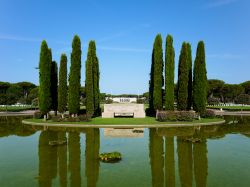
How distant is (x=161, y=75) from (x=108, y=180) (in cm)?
2598

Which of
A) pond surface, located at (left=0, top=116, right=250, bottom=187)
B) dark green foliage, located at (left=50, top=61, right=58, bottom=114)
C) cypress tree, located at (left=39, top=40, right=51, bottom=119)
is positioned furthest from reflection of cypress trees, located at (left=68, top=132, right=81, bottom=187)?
dark green foliage, located at (left=50, top=61, right=58, bottom=114)

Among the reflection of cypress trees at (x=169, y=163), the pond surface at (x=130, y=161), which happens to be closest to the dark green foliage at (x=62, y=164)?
the pond surface at (x=130, y=161)

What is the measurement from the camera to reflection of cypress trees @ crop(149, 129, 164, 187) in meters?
11.3

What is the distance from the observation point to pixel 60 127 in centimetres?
2848

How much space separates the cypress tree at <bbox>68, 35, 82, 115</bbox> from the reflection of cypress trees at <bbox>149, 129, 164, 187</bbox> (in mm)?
13850

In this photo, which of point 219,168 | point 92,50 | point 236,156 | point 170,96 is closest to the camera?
point 219,168

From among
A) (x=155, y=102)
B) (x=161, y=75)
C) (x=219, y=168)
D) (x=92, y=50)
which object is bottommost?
(x=219, y=168)

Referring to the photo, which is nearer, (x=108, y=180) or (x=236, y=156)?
(x=108, y=180)

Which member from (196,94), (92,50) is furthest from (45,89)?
(196,94)

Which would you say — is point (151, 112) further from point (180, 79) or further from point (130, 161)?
point (130, 161)

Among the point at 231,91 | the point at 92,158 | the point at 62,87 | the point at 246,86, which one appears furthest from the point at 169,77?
the point at 246,86

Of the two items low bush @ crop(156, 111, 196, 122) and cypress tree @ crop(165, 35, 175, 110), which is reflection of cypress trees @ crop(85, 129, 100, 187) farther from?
cypress tree @ crop(165, 35, 175, 110)

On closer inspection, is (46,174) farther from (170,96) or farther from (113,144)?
(170,96)

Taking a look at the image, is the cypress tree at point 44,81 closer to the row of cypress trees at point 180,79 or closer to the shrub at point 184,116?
the row of cypress trees at point 180,79
